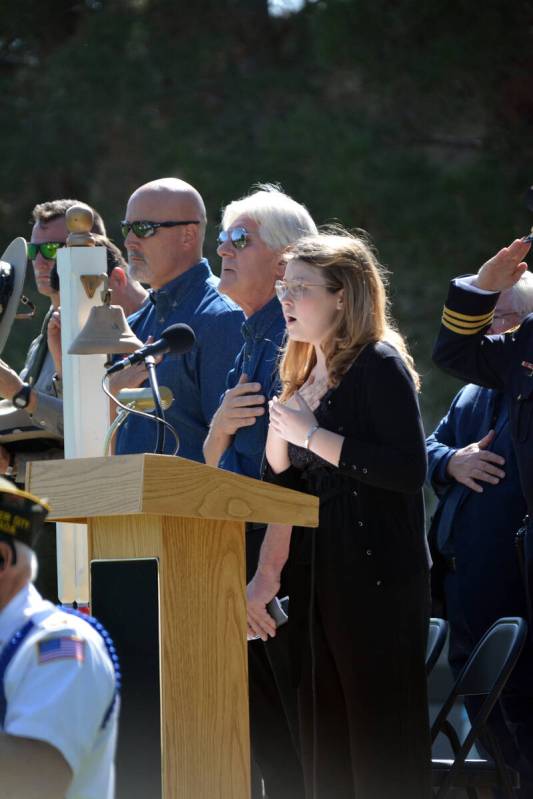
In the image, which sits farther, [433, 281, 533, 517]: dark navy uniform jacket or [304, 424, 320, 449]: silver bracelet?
[433, 281, 533, 517]: dark navy uniform jacket

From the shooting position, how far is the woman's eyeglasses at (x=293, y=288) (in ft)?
12.3

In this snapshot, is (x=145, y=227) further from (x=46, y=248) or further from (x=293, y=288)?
(x=293, y=288)

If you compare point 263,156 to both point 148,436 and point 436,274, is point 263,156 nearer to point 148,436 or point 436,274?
point 436,274

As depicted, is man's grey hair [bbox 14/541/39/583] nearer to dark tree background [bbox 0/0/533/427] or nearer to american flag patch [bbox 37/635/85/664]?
american flag patch [bbox 37/635/85/664]

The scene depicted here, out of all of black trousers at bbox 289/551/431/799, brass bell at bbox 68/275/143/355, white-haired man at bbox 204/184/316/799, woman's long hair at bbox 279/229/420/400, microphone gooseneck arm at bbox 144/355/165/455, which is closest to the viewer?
microphone gooseneck arm at bbox 144/355/165/455

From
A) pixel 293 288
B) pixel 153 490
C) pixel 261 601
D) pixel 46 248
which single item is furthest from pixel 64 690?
pixel 46 248

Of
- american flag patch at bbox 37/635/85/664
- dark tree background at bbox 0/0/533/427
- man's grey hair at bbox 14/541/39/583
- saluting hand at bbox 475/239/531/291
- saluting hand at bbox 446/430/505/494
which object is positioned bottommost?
saluting hand at bbox 446/430/505/494

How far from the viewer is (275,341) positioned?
4195 millimetres

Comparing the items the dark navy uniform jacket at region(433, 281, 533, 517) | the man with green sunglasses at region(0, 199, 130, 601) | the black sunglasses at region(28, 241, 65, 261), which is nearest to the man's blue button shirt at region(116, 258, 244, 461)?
the man with green sunglasses at region(0, 199, 130, 601)

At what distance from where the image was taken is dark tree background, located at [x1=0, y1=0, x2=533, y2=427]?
898 cm

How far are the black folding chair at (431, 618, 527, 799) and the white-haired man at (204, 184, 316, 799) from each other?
0.46 m

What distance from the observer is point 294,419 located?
3.59 metres

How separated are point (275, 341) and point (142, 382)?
0.63 meters

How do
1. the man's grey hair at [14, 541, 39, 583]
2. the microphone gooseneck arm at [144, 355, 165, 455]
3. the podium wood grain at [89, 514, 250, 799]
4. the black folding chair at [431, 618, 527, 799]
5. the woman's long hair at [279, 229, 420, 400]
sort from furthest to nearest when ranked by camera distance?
1. the black folding chair at [431, 618, 527, 799]
2. the woman's long hair at [279, 229, 420, 400]
3. the microphone gooseneck arm at [144, 355, 165, 455]
4. the podium wood grain at [89, 514, 250, 799]
5. the man's grey hair at [14, 541, 39, 583]
